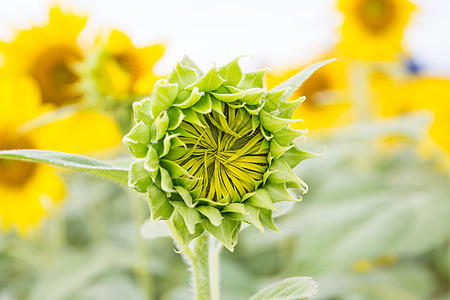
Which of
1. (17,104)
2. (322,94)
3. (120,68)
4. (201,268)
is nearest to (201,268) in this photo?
(201,268)

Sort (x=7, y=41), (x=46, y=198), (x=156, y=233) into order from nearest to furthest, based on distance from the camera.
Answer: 1. (x=156, y=233)
2. (x=46, y=198)
3. (x=7, y=41)

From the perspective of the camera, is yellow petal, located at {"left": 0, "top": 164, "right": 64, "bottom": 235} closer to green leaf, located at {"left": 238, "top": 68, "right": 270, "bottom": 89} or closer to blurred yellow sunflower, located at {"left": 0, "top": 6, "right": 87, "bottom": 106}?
blurred yellow sunflower, located at {"left": 0, "top": 6, "right": 87, "bottom": 106}

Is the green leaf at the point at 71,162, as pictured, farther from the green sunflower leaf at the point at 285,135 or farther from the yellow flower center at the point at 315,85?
the yellow flower center at the point at 315,85

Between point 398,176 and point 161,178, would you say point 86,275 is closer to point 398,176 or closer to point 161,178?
point 161,178

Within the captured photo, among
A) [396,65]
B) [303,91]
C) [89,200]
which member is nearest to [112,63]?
[89,200]

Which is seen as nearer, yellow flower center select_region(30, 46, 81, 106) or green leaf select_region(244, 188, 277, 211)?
green leaf select_region(244, 188, 277, 211)

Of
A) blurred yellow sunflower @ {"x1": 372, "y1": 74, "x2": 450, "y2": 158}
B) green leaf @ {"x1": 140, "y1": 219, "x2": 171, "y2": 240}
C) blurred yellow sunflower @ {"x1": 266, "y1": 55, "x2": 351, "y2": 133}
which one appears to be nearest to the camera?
green leaf @ {"x1": 140, "y1": 219, "x2": 171, "y2": 240}

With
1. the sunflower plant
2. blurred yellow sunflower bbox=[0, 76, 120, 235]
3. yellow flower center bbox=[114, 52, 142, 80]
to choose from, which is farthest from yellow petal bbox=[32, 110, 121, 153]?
the sunflower plant

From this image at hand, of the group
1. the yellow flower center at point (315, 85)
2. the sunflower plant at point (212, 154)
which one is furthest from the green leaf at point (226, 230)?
the yellow flower center at point (315, 85)
